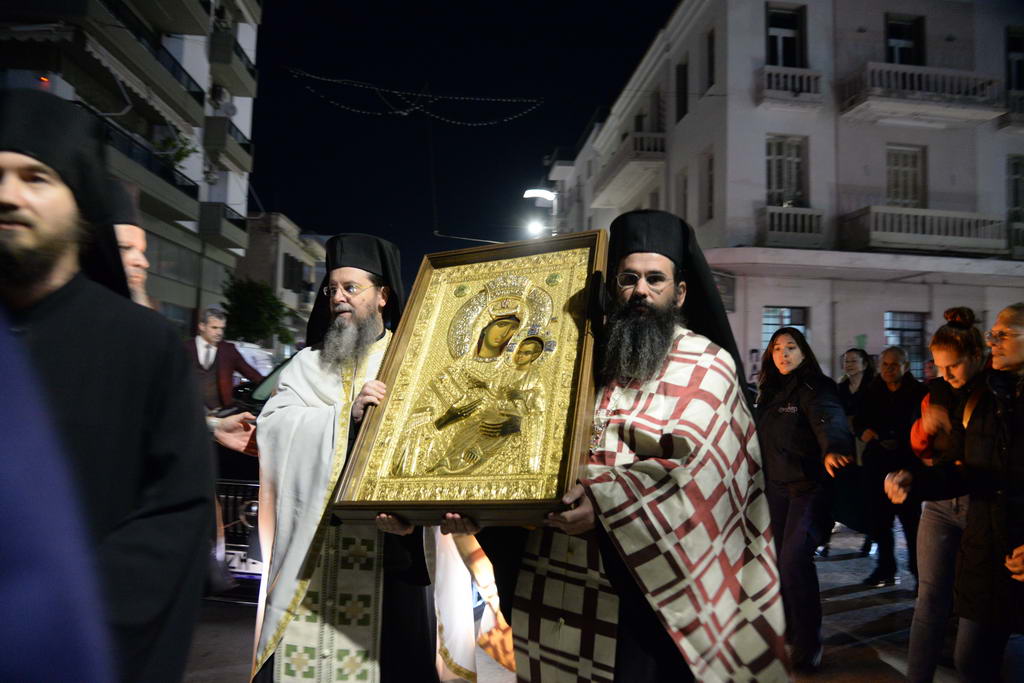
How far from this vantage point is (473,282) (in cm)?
322

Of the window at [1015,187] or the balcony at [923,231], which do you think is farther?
the window at [1015,187]

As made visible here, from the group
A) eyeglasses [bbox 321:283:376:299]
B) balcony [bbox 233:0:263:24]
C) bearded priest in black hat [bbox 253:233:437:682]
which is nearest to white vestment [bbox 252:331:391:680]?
bearded priest in black hat [bbox 253:233:437:682]

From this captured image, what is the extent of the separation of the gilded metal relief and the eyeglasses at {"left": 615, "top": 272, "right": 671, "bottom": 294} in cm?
16

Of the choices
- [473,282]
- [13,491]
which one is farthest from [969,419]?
[13,491]

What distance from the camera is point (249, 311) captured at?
29250 mm

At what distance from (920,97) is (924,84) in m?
0.86

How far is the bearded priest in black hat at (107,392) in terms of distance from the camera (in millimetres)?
1466

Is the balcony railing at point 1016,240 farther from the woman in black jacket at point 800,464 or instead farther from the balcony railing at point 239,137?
the balcony railing at point 239,137

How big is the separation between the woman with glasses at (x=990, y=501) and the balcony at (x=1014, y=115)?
19303mm

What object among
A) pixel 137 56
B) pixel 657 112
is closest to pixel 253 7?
pixel 137 56

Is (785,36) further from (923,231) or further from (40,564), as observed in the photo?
(40,564)

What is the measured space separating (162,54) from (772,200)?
17.6 m

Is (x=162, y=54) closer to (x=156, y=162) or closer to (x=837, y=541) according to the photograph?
(x=156, y=162)

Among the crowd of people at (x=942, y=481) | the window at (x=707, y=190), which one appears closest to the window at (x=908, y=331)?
the window at (x=707, y=190)
